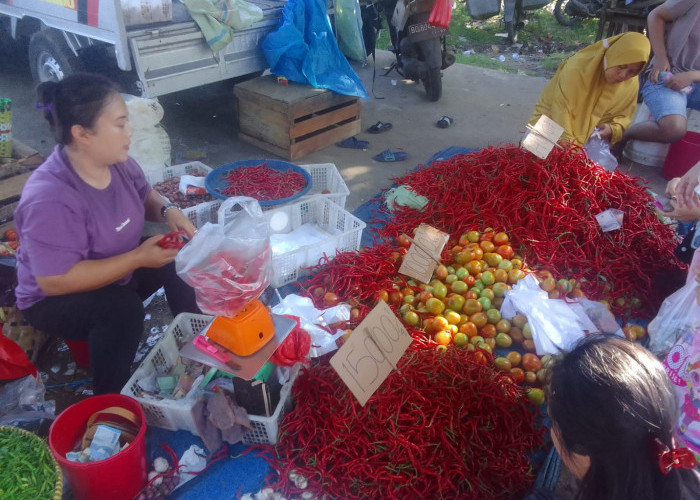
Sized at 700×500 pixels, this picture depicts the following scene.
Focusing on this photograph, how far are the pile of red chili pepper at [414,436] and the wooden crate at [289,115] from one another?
2.89 meters

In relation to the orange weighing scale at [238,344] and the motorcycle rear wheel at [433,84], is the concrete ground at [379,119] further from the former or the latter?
the orange weighing scale at [238,344]

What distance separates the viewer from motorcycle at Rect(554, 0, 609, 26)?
973cm

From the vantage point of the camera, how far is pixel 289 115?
438cm

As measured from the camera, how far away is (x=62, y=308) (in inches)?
76.7

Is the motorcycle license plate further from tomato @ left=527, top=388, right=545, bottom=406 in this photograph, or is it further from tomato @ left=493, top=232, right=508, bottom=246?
tomato @ left=527, top=388, right=545, bottom=406

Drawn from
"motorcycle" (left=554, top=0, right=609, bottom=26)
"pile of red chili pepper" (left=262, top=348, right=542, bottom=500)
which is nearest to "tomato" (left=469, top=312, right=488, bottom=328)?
"pile of red chili pepper" (left=262, top=348, right=542, bottom=500)

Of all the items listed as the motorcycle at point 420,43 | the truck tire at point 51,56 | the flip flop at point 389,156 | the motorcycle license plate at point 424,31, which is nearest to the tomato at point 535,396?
the flip flop at point 389,156

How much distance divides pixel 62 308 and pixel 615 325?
255cm

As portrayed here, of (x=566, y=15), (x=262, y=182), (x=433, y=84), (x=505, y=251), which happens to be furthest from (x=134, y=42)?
(x=566, y=15)

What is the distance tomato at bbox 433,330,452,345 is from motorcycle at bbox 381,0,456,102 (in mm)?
4427

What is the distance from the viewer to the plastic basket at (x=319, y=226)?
2.86 meters

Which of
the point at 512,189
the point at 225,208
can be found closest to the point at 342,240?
the point at 225,208

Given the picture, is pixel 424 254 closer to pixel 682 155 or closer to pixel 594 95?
pixel 594 95

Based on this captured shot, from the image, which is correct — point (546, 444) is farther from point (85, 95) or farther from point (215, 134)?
point (215, 134)
